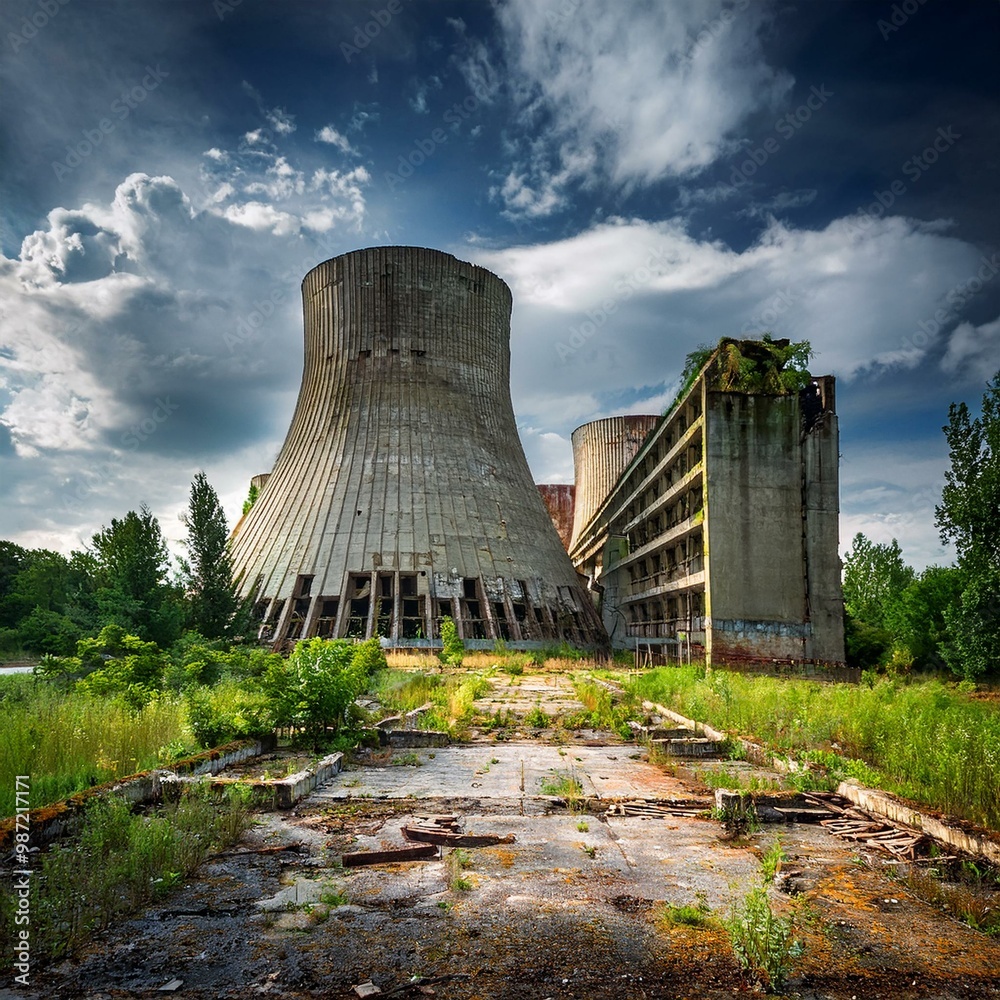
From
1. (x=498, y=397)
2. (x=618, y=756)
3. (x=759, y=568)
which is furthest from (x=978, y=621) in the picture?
(x=618, y=756)

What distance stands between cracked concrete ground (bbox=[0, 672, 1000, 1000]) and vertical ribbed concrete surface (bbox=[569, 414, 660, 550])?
119ft

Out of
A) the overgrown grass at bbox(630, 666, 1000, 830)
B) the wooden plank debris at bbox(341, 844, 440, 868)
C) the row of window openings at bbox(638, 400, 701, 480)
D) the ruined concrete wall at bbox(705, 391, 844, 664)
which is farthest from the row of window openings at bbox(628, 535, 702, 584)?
the wooden plank debris at bbox(341, 844, 440, 868)

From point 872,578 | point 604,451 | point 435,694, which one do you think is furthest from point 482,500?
point 872,578

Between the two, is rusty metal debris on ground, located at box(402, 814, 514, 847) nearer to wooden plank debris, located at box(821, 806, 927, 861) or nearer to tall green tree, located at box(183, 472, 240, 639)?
wooden plank debris, located at box(821, 806, 927, 861)

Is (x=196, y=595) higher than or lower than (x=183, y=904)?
higher

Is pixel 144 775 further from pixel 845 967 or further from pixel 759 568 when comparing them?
pixel 759 568

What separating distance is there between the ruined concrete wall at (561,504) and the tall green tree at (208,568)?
32248mm

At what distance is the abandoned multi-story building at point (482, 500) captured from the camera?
19375 mm

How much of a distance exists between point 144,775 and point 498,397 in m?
24.1

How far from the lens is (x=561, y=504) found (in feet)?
173

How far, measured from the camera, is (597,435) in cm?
4272

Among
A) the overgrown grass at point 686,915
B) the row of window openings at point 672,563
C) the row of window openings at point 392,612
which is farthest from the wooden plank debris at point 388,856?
the row of window openings at point 392,612

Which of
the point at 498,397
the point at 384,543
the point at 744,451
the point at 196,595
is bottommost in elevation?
the point at 196,595

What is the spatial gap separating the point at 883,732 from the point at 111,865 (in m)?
7.03
